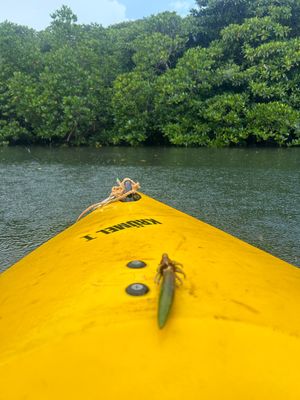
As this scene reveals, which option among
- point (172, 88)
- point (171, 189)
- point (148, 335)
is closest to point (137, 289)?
point (148, 335)

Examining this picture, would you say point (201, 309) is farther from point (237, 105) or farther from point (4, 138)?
point (4, 138)

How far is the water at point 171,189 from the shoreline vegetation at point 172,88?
1.50m

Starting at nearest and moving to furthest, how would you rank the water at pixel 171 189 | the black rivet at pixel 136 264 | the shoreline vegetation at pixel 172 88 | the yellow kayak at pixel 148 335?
1. the yellow kayak at pixel 148 335
2. the black rivet at pixel 136 264
3. the water at pixel 171 189
4. the shoreline vegetation at pixel 172 88

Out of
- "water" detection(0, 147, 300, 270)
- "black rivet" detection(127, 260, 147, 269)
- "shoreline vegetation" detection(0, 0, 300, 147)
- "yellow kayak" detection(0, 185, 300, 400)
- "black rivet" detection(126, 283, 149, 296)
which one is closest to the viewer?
"yellow kayak" detection(0, 185, 300, 400)

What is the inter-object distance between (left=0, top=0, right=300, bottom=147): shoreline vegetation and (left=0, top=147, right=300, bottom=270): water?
1498mm

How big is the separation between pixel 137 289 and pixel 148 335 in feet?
0.57

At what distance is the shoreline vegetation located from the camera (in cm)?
1072

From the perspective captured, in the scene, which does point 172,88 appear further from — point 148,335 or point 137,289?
point 148,335

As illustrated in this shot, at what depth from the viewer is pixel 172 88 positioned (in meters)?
10.7

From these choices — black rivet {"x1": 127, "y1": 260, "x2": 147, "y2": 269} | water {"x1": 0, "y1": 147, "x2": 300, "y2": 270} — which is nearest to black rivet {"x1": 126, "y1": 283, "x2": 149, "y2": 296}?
black rivet {"x1": 127, "y1": 260, "x2": 147, "y2": 269}

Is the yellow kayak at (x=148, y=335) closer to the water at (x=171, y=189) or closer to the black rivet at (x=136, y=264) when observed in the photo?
the black rivet at (x=136, y=264)

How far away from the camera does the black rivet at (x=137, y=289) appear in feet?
3.58

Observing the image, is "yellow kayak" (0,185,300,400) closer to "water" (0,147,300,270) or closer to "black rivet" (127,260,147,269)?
"black rivet" (127,260,147,269)

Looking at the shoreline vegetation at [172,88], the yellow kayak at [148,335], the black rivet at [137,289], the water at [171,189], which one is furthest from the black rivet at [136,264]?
the shoreline vegetation at [172,88]
